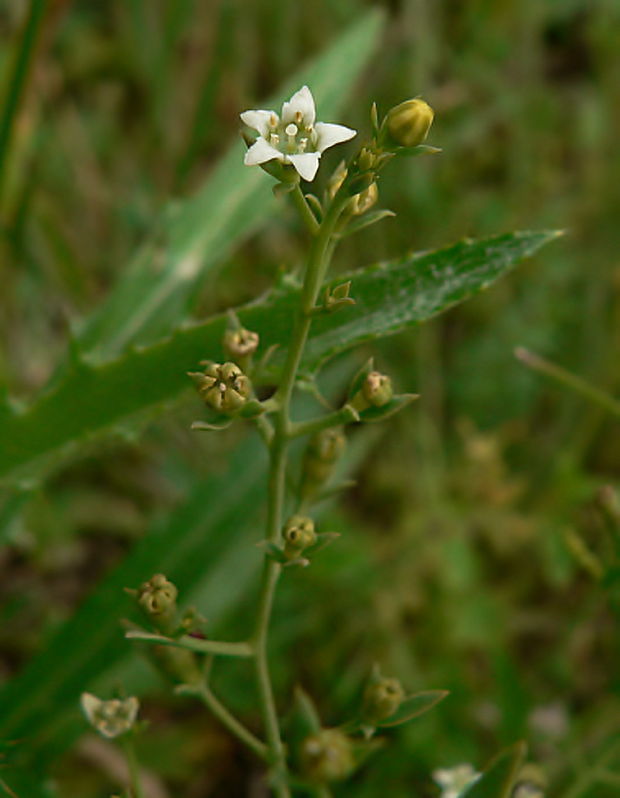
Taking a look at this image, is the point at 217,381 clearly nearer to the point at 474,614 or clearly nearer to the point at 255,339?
the point at 255,339

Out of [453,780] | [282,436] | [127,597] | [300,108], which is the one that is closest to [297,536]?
[282,436]

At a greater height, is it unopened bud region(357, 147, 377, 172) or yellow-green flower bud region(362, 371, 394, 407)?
unopened bud region(357, 147, 377, 172)

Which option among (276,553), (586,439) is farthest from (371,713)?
(586,439)

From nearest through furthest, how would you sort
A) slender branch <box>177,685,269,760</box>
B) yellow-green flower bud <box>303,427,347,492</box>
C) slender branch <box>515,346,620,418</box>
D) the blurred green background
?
slender branch <box>177,685,269,760</box>
yellow-green flower bud <box>303,427,347,492</box>
slender branch <box>515,346,620,418</box>
the blurred green background

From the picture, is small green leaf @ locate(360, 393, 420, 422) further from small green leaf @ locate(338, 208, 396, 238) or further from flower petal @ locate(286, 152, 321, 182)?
flower petal @ locate(286, 152, 321, 182)

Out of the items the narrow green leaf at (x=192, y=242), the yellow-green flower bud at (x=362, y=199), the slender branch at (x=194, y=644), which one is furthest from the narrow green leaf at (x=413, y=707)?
the narrow green leaf at (x=192, y=242)

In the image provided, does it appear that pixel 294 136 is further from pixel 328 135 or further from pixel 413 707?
pixel 413 707

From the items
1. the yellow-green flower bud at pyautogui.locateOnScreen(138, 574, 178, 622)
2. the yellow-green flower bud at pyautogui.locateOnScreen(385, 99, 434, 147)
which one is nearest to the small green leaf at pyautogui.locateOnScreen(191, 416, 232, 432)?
the yellow-green flower bud at pyautogui.locateOnScreen(138, 574, 178, 622)
